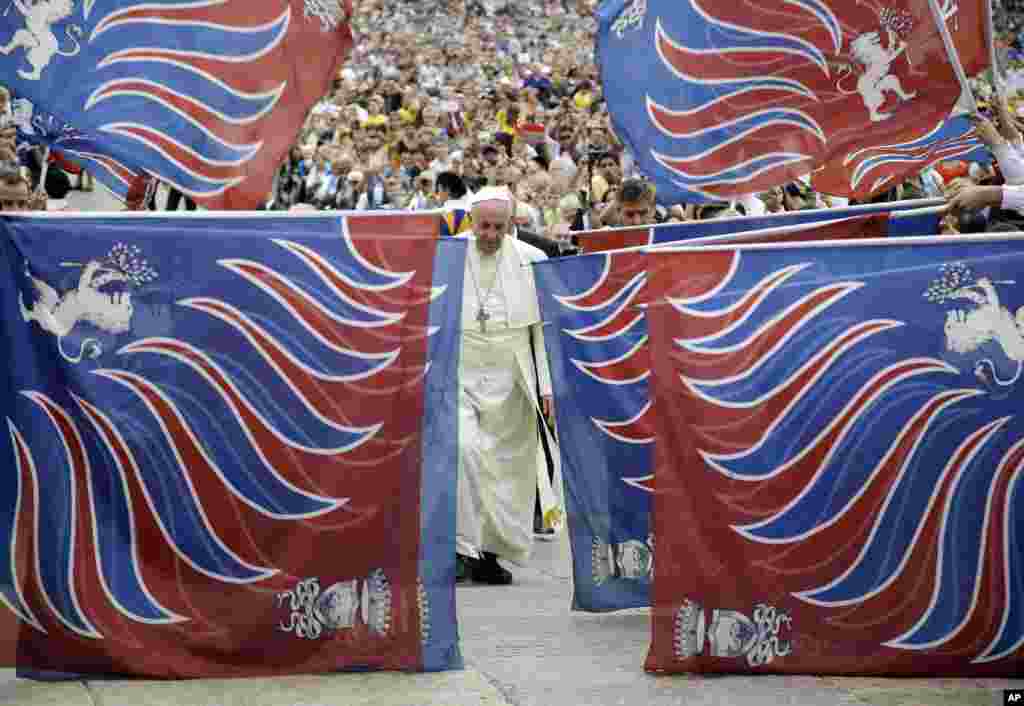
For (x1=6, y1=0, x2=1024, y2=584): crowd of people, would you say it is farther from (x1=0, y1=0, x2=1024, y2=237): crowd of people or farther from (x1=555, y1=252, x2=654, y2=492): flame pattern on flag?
(x1=555, y1=252, x2=654, y2=492): flame pattern on flag

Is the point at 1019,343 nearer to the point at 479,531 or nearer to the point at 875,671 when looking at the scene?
the point at 875,671

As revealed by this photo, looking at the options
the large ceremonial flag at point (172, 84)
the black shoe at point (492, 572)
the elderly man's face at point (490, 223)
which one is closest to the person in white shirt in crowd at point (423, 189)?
the elderly man's face at point (490, 223)

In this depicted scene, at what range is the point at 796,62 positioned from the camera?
7.35 meters

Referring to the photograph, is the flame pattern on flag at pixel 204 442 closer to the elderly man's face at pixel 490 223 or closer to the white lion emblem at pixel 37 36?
the white lion emblem at pixel 37 36

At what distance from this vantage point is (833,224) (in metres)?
7.46

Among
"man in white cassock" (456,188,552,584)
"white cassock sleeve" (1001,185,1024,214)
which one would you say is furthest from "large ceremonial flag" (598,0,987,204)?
"man in white cassock" (456,188,552,584)

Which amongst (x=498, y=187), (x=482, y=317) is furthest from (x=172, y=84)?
(x=498, y=187)

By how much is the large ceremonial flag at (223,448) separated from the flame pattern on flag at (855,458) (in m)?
1.00

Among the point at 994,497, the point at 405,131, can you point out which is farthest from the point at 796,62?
the point at 405,131

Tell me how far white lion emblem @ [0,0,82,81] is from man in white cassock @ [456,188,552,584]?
2910 millimetres

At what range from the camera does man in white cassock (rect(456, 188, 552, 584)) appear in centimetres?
877

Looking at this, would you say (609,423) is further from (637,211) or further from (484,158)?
(484,158)

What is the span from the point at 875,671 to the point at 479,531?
2.84 m

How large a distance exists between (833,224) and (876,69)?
65 centimetres
